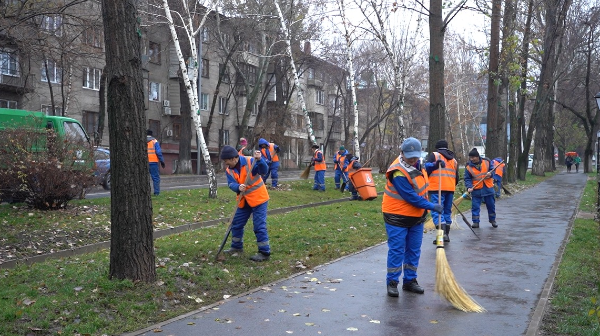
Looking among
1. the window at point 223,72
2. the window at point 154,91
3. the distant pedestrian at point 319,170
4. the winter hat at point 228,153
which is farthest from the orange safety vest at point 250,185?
the window at point 154,91

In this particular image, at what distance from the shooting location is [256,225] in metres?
9.30

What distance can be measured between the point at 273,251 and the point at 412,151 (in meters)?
3.51

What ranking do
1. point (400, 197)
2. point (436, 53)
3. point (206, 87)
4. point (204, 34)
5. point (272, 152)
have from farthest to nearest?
point (206, 87) < point (204, 34) < point (272, 152) < point (436, 53) < point (400, 197)

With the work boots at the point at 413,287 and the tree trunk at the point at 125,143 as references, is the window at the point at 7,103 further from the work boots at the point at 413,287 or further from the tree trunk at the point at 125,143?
the work boots at the point at 413,287

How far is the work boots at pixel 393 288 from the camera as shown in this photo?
7500 mm

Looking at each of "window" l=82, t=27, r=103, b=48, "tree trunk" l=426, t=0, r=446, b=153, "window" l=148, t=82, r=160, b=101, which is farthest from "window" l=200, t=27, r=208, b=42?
"tree trunk" l=426, t=0, r=446, b=153

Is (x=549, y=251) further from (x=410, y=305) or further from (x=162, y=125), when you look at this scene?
(x=162, y=125)

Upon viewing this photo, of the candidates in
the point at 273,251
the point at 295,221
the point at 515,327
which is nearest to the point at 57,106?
the point at 295,221

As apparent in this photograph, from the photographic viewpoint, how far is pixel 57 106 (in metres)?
35.4

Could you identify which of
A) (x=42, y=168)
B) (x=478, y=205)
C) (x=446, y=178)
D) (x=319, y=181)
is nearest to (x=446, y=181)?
(x=446, y=178)

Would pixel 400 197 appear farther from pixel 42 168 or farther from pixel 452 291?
pixel 42 168

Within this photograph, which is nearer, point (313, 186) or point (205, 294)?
point (205, 294)

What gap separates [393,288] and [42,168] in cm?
798

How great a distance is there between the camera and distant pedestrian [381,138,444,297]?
7590 millimetres
